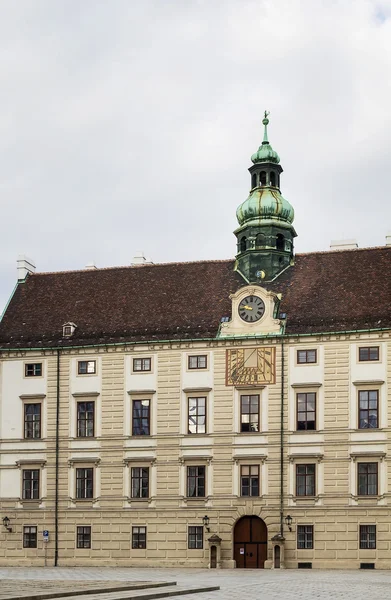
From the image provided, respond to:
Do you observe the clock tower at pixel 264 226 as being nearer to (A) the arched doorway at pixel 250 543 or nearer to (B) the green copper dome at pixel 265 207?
(B) the green copper dome at pixel 265 207

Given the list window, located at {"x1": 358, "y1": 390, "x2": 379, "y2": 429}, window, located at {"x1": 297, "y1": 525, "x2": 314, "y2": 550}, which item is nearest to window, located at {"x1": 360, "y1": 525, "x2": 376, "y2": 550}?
window, located at {"x1": 297, "y1": 525, "x2": 314, "y2": 550}

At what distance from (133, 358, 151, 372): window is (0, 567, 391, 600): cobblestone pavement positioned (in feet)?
35.5

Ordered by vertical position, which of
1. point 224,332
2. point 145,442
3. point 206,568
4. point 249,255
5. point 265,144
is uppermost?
point 265,144

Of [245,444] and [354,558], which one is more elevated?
[245,444]

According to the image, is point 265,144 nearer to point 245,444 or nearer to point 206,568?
point 245,444

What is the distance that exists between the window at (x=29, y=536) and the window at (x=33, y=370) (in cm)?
823

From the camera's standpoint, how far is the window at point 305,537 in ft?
186

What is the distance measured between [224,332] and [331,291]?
20.3ft

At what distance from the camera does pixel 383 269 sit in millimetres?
61031

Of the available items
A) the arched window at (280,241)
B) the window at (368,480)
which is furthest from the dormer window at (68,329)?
the window at (368,480)

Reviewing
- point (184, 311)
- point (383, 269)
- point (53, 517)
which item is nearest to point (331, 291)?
point (383, 269)

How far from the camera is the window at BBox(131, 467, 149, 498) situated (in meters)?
59.8

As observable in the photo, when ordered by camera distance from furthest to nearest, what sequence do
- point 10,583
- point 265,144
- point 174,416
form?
point 265,144, point 174,416, point 10,583

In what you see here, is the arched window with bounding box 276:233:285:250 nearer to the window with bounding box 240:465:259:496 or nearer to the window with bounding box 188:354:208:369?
the window with bounding box 188:354:208:369
